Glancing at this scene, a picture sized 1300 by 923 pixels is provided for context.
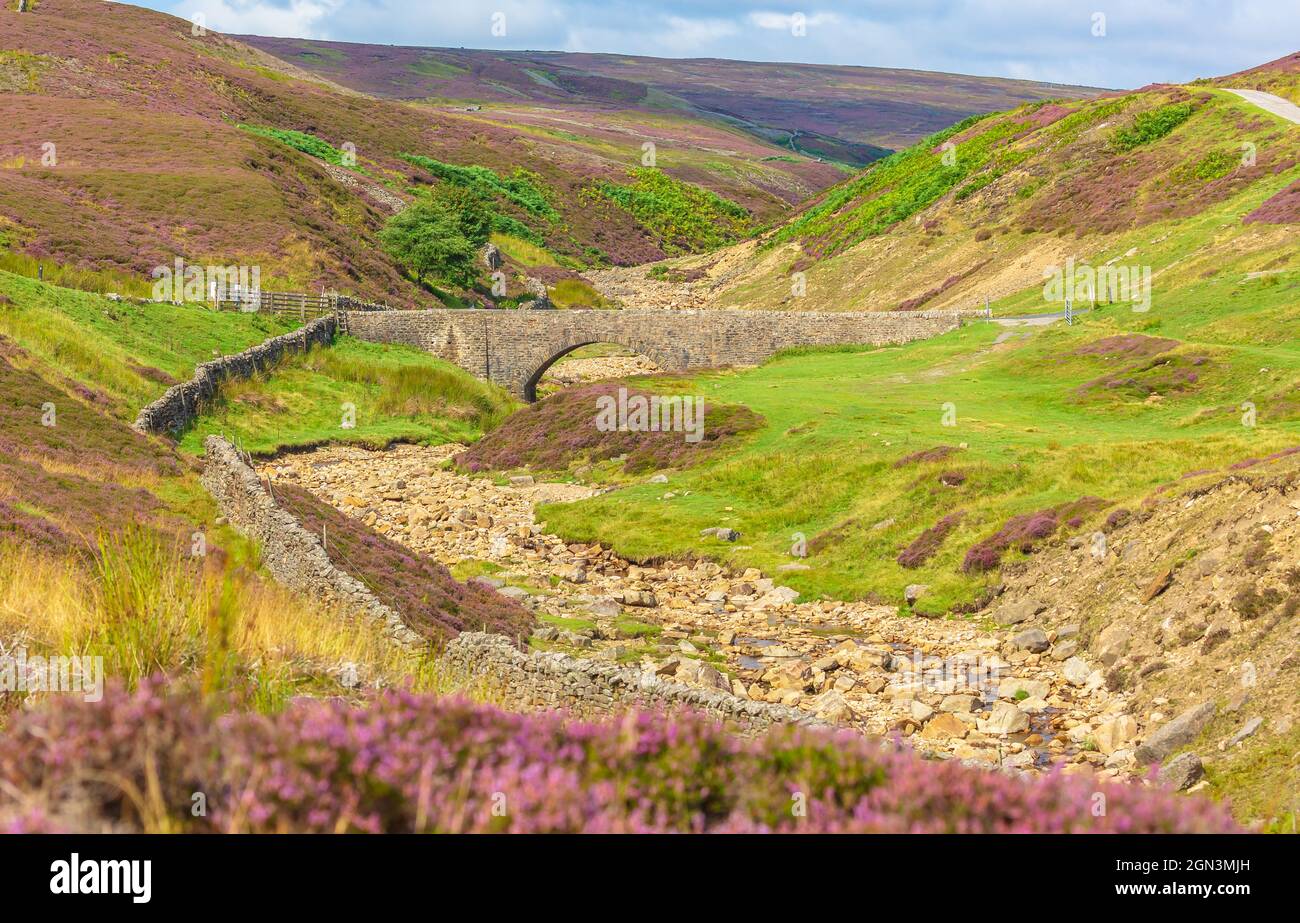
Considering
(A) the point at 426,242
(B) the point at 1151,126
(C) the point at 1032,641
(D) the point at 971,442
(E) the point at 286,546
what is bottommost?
(C) the point at 1032,641

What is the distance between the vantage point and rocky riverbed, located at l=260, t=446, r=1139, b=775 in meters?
20.3

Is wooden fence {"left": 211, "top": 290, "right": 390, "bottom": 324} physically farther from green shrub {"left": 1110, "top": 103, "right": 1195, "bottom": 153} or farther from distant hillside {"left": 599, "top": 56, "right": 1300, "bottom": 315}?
green shrub {"left": 1110, "top": 103, "right": 1195, "bottom": 153}

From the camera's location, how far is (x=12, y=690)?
8.98m

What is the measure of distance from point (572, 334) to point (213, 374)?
25332 millimetres

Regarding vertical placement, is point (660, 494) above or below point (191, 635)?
below

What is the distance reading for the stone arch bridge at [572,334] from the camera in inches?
2655

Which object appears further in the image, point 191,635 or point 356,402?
point 356,402

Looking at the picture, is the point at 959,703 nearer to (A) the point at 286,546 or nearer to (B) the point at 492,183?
(A) the point at 286,546

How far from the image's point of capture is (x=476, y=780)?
6.09 m

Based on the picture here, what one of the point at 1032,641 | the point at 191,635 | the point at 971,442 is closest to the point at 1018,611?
the point at 1032,641

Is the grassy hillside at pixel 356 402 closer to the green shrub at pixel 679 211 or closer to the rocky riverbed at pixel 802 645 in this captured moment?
the rocky riverbed at pixel 802 645
